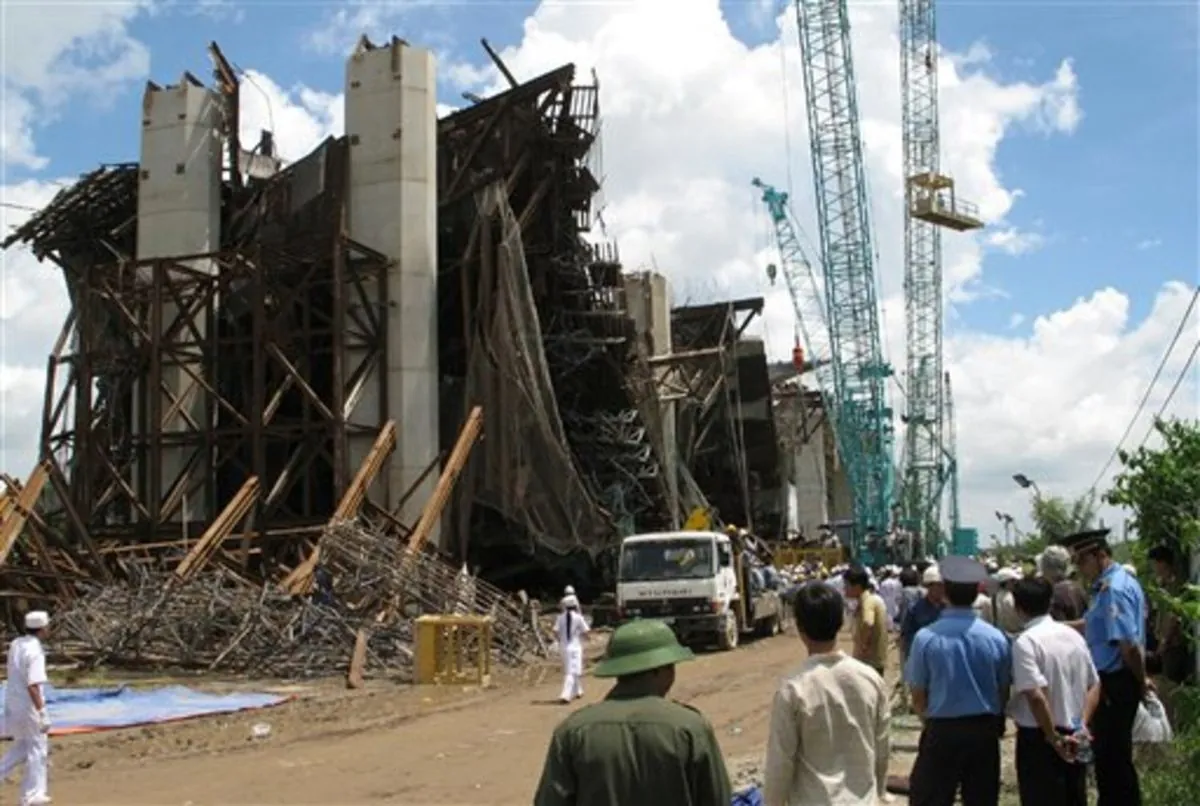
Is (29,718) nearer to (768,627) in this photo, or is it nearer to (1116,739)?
(1116,739)

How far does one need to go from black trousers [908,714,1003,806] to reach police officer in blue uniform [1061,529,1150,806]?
1135 mm

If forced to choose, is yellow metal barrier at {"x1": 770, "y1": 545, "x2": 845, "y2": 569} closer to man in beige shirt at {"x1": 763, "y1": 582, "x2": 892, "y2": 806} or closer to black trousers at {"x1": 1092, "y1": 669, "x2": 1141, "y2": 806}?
black trousers at {"x1": 1092, "y1": 669, "x2": 1141, "y2": 806}

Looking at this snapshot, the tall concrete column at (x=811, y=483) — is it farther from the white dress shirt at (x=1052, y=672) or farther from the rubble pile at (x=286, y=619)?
the white dress shirt at (x=1052, y=672)

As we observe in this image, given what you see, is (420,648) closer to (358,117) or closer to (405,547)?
(405,547)

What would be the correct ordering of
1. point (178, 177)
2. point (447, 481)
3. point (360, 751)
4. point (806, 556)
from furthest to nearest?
point (806, 556) → point (178, 177) → point (447, 481) → point (360, 751)

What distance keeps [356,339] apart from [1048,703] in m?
28.0

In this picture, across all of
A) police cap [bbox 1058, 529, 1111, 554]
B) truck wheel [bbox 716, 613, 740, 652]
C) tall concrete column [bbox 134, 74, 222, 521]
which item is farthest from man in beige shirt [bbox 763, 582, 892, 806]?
tall concrete column [bbox 134, 74, 222, 521]

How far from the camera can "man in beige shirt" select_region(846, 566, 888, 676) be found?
32.1ft

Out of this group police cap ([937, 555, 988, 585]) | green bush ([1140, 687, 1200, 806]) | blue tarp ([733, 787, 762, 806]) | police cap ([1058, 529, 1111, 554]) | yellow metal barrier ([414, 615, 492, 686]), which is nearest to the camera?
blue tarp ([733, 787, 762, 806])

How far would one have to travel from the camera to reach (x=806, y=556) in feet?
161

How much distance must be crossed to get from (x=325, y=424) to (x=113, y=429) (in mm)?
7604

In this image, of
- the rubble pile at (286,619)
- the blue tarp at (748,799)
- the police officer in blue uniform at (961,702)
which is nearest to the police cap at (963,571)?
the police officer in blue uniform at (961,702)

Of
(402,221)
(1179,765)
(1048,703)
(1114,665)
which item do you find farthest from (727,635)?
(1048,703)

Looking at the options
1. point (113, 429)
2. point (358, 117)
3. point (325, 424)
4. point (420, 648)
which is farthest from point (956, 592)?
point (113, 429)
